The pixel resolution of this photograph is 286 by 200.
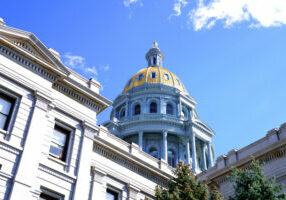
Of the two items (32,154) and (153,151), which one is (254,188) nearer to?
(32,154)

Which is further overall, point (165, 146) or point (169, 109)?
point (169, 109)

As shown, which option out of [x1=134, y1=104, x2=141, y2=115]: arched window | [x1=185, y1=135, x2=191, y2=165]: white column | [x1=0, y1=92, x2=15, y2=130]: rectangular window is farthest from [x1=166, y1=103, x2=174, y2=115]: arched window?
[x1=0, y1=92, x2=15, y2=130]: rectangular window

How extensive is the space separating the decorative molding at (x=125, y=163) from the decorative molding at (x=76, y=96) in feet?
7.65

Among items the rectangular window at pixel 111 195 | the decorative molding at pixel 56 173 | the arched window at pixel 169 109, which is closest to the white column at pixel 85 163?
the decorative molding at pixel 56 173

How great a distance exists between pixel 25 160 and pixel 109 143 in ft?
22.8

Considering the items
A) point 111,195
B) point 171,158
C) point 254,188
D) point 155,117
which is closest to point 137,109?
point 155,117

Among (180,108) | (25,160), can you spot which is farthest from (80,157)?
(180,108)

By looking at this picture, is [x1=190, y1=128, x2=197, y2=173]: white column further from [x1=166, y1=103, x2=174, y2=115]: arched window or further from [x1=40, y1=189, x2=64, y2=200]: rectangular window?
[x1=40, y1=189, x2=64, y2=200]: rectangular window

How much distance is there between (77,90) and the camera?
70.4 ft

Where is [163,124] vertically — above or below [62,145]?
above

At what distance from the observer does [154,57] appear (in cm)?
7838

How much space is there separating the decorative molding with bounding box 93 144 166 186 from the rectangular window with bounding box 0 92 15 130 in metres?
6.10

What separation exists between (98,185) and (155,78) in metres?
45.1

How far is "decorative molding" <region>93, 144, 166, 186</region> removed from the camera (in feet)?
75.3
